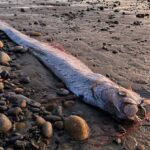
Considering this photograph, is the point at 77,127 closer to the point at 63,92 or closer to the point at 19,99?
the point at 19,99

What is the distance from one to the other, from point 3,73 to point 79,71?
134 cm

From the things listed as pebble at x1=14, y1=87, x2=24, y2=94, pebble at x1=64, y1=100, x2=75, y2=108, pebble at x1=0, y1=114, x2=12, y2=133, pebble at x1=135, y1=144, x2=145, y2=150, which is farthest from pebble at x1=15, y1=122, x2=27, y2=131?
pebble at x1=135, y1=144, x2=145, y2=150

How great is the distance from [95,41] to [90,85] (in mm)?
4305

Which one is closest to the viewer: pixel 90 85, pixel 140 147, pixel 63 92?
pixel 140 147

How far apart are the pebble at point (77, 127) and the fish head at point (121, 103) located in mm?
511

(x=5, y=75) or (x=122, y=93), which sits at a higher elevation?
(x=122, y=93)

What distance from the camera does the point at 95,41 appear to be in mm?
11133

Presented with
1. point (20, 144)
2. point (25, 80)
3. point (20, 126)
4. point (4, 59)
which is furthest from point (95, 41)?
point (20, 144)

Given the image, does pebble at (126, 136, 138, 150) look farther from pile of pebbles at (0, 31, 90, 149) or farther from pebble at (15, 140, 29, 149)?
pebble at (15, 140, 29, 149)

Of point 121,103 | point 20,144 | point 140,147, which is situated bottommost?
point 140,147

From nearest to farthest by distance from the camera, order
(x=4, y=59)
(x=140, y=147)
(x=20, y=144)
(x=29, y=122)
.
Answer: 1. (x=20, y=144)
2. (x=140, y=147)
3. (x=29, y=122)
4. (x=4, y=59)

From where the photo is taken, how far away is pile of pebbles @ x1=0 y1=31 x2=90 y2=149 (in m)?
5.59

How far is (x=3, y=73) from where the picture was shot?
7.66m

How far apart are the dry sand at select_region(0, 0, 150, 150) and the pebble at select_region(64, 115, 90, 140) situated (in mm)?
91
